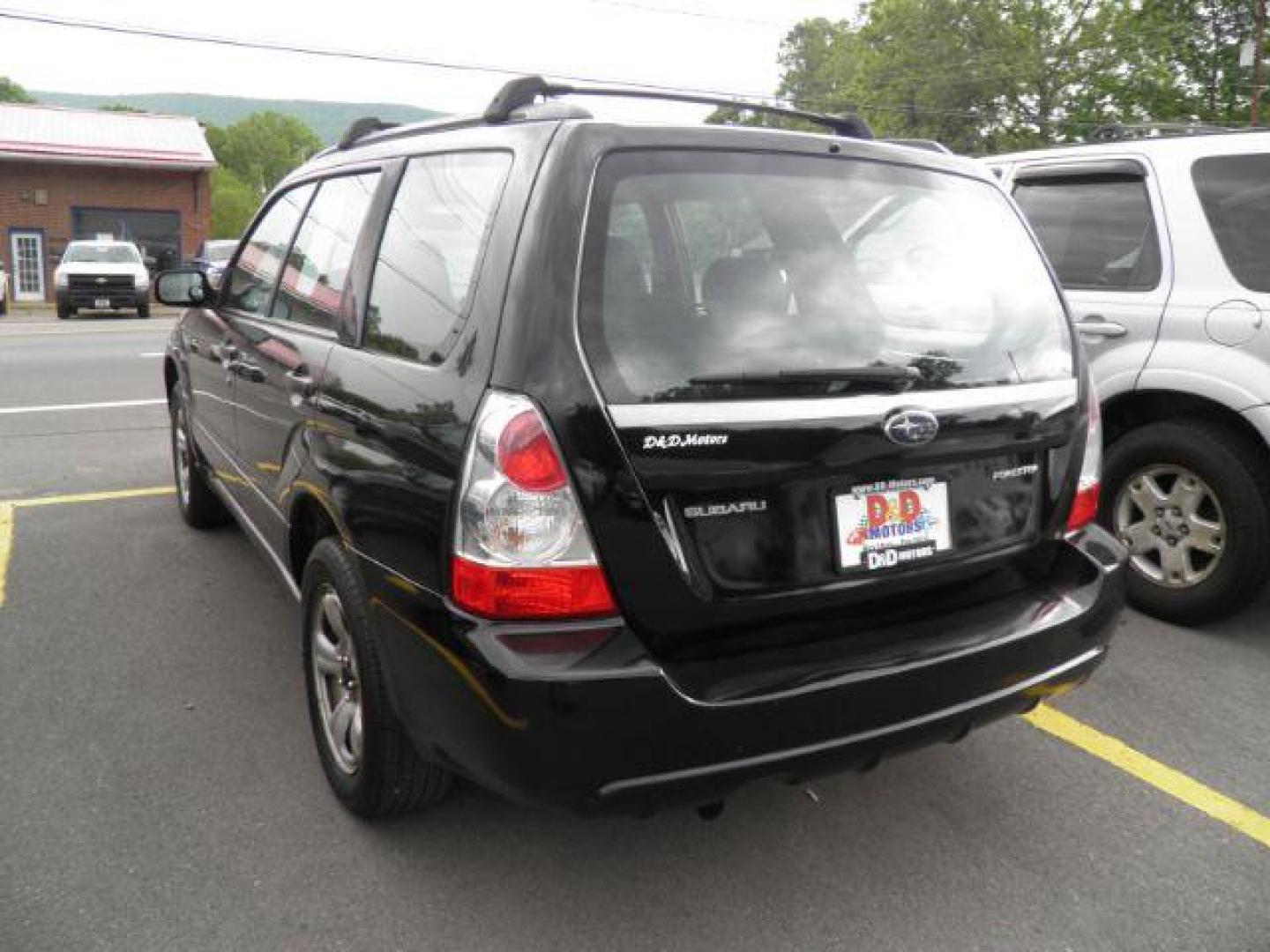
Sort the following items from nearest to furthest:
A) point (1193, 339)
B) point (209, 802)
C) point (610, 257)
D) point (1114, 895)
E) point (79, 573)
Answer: point (610, 257)
point (1114, 895)
point (209, 802)
point (1193, 339)
point (79, 573)

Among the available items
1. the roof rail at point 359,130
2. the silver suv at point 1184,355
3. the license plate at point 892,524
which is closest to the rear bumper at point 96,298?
the roof rail at point 359,130

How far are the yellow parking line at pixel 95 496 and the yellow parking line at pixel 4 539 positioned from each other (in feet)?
0.29

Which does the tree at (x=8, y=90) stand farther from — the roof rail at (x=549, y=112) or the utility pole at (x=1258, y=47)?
the roof rail at (x=549, y=112)

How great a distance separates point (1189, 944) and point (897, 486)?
1.20m

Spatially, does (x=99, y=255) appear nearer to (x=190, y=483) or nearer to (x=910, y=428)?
(x=190, y=483)

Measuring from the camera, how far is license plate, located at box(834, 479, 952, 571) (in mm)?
2217

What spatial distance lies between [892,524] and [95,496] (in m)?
5.39

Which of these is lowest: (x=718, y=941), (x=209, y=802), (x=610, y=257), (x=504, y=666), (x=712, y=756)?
(x=209, y=802)

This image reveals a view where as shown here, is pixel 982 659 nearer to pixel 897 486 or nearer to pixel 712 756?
Result: pixel 897 486

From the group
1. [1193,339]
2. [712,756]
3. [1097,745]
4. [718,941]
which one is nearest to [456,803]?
[718,941]

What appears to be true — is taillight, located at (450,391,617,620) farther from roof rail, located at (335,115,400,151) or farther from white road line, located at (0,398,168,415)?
white road line, located at (0,398,168,415)

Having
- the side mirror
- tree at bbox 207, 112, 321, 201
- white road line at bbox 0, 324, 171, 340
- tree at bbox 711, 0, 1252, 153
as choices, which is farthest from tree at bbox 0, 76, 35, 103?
the side mirror

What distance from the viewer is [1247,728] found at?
3342 mm

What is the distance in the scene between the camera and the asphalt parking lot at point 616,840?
2.33 m
